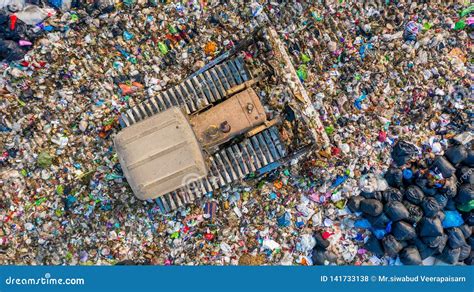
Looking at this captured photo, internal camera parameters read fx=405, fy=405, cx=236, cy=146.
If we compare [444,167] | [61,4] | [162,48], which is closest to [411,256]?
[444,167]

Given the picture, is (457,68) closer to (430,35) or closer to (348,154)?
(430,35)

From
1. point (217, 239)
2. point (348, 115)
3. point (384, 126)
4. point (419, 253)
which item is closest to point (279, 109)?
point (348, 115)

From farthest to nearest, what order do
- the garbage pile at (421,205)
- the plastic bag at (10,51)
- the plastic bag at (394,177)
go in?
1. the plastic bag at (394,177)
2. the garbage pile at (421,205)
3. the plastic bag at (10,51)

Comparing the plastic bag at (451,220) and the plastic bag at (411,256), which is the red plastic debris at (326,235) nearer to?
the plastic bag at (411,256)

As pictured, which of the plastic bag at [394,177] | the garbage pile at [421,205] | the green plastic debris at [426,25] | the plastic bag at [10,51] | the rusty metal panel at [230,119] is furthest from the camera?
the green plastic debris at [426,25]

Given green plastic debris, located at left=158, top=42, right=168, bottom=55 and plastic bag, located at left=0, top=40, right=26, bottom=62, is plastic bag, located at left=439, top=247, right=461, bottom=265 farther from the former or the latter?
plastic bag, located at left=0, top=40, right=26, bottom=62

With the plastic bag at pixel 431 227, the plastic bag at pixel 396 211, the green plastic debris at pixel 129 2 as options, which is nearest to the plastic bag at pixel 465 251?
the plastic bag at pixel 431 227

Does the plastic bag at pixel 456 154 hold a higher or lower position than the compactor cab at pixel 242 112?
lower

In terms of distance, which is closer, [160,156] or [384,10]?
[160,156]
